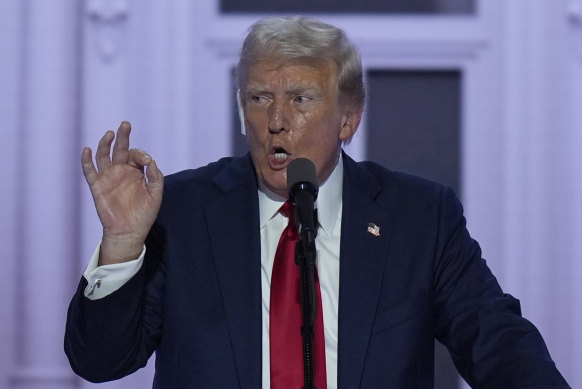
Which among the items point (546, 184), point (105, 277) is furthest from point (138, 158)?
point (546, 184)

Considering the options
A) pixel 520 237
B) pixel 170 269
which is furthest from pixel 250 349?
pixel 520 237

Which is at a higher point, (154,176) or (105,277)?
(154,176)

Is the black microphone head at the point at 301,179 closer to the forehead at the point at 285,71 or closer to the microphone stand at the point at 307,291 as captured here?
the microphone stand at the point at 307,291

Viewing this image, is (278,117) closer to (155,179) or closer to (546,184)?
(155,179)

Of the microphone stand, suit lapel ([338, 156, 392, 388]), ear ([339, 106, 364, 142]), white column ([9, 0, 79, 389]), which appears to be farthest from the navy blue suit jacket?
white column ([9, 0, 79, 389])

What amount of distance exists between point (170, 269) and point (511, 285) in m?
1.64

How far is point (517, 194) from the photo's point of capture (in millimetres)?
3418

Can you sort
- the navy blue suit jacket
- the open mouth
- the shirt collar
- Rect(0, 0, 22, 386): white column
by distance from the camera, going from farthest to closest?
Rect(0, 0, 22, 386): white column → the shirt collar → the open mouth → the navy blue suit jacket

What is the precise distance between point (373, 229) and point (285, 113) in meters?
0.32

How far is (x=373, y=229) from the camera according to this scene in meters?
2.17

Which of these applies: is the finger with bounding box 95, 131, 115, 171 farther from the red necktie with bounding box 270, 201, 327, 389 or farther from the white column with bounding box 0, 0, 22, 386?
the white column with bounding box 0, 0, 22, 386

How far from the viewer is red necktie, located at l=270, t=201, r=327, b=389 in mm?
1993

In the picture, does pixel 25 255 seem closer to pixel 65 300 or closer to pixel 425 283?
pixel 65 300

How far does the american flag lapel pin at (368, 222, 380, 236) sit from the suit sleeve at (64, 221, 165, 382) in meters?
0.49
